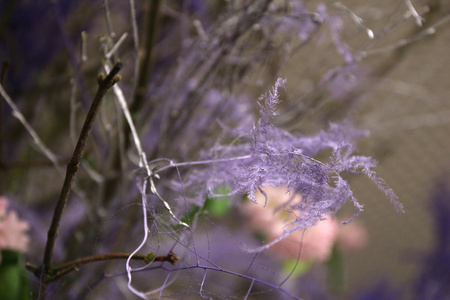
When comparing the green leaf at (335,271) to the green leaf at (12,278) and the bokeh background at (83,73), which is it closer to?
the bokeh background at (83,73)

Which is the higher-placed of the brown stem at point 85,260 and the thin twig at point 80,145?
the thin twig at point 80,145

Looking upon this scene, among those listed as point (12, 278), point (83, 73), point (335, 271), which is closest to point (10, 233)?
point (12, 278)

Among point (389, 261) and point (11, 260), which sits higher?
point (11, 260)

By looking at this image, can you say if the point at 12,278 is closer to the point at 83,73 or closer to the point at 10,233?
the point at 10,233

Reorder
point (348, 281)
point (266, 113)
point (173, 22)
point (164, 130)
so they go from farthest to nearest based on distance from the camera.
A: point (348, 281) → point (173, 22) → point (164, 130) → point (266, 113)

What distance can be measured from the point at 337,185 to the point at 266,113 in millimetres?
30

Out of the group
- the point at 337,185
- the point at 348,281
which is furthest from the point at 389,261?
the point at 337,185

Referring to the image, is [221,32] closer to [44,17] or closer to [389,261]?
[44,17]

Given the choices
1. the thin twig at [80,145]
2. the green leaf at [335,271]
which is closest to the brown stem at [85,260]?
the thin twig at [80,145]

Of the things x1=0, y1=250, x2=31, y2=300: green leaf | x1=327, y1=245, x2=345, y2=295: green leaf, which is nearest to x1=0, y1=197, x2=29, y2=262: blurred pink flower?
x1=0, y1=250, x2=31, y2=300: green leaf

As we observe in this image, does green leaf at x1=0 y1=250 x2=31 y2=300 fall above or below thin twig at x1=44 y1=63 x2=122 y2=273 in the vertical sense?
below

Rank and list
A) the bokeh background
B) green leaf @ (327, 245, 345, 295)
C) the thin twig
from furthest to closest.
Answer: green leaf @ (327, 245, 345, 295) → the bokeh background → the thin twig

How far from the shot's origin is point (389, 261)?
0.80 m

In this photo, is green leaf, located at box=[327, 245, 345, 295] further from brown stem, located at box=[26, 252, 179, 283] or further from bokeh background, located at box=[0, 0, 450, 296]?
brown stem, located at box=[26, 252, 179, 283]
